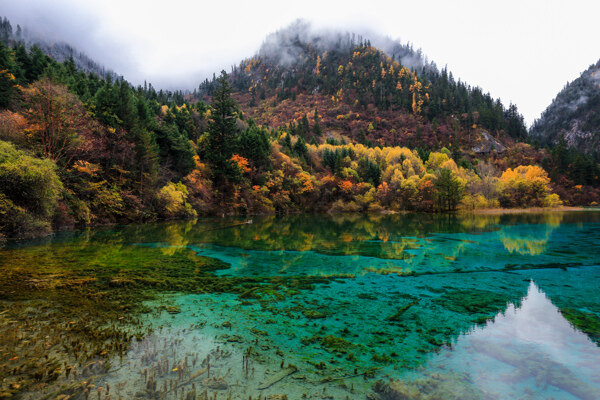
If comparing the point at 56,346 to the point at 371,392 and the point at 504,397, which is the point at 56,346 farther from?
the point at 504,397

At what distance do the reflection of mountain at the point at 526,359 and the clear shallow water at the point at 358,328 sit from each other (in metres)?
0.03

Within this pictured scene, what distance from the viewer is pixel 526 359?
5.25m

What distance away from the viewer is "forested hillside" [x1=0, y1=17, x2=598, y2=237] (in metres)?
21.9

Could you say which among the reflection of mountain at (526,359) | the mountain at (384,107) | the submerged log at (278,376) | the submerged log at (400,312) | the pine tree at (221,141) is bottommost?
the reflection of mountain at (526,359)

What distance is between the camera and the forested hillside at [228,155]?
2186cm

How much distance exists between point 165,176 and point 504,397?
39543mm

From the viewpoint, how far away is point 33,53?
151 feet

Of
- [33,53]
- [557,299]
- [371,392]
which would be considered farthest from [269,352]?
[33,53]

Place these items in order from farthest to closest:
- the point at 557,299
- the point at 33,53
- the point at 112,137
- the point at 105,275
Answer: the point at 33,53
the point at 112,137
the point at 105,275
the point at 557,299

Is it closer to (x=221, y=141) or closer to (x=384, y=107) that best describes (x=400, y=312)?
(x=221, y=141)

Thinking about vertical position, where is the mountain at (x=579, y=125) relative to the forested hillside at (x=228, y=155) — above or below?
above

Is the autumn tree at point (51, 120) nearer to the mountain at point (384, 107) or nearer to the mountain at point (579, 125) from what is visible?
the mountain at point (384, 107)

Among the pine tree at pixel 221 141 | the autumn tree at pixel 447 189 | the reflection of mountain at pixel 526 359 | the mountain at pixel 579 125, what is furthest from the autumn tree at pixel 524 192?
the mountain at pixel 579 125

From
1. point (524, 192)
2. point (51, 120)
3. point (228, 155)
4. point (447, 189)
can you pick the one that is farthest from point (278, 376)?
point (524, 192)
